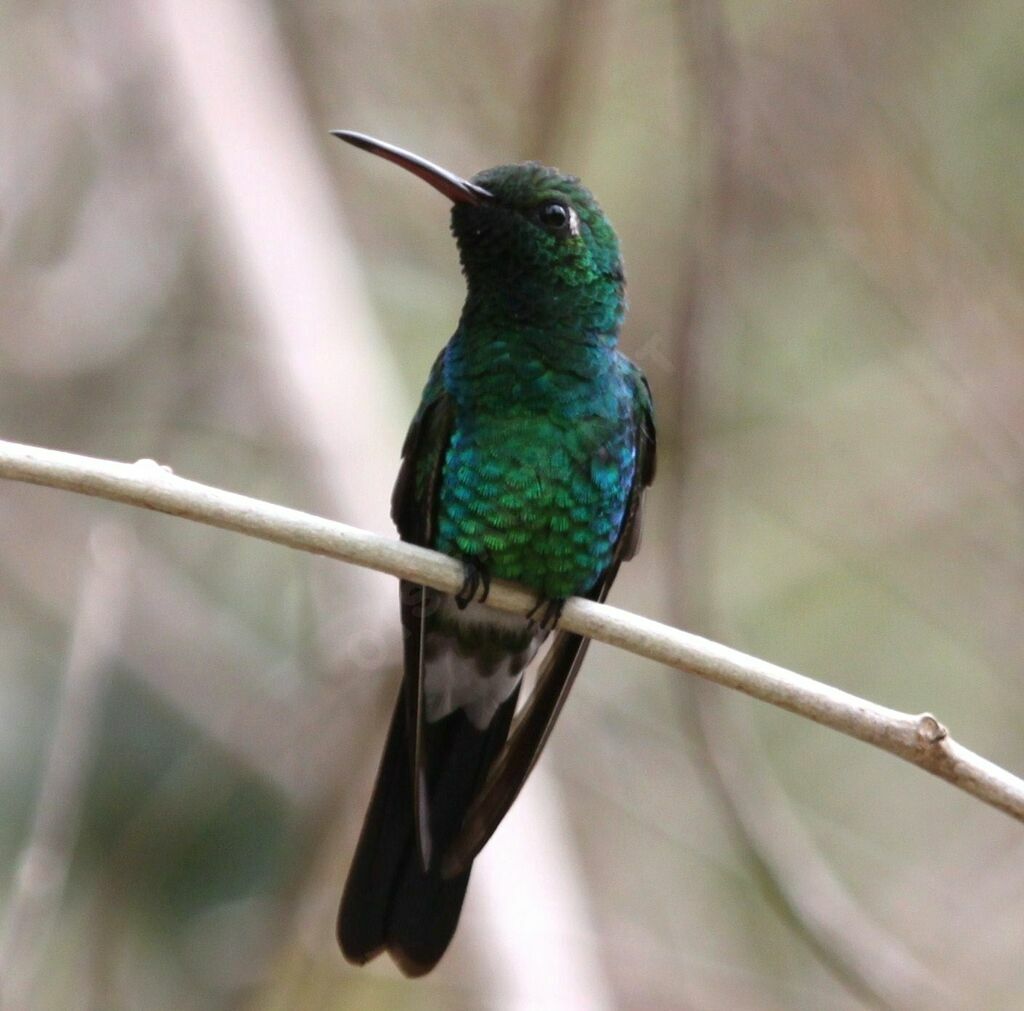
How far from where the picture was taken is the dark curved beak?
302 centimetres

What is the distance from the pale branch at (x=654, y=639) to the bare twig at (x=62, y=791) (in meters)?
1.13

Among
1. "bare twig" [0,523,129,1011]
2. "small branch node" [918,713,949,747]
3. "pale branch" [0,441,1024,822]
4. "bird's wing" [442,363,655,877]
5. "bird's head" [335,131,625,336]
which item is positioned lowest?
"bare twig" [0,523,129,1011]

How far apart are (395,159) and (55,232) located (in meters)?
2.19

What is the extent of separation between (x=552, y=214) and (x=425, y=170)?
1.08 feet

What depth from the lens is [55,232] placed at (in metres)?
4.85

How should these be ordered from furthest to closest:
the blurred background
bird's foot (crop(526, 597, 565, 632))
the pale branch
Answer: the blurred background
bird's foot (crop(526, 597, 565, 632))
the pale branch

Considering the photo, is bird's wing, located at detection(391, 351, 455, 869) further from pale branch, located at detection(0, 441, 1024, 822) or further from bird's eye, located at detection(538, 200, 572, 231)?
pale branch, located at detection(0, 441, 1024, 822)

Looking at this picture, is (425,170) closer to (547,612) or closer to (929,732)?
(547,612)

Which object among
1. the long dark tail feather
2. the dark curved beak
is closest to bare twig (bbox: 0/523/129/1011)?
the long dark tail feather

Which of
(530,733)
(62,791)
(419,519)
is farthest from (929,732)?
(62,791)

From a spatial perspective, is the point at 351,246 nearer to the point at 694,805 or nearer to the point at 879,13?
the point at 879,13

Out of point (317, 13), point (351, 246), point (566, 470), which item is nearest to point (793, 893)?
point (566, 470)

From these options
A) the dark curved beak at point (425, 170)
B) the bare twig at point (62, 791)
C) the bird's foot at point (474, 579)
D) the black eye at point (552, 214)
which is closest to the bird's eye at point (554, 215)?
the black eye at point (552, 214)

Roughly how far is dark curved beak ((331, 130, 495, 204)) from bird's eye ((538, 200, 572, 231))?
113mm
